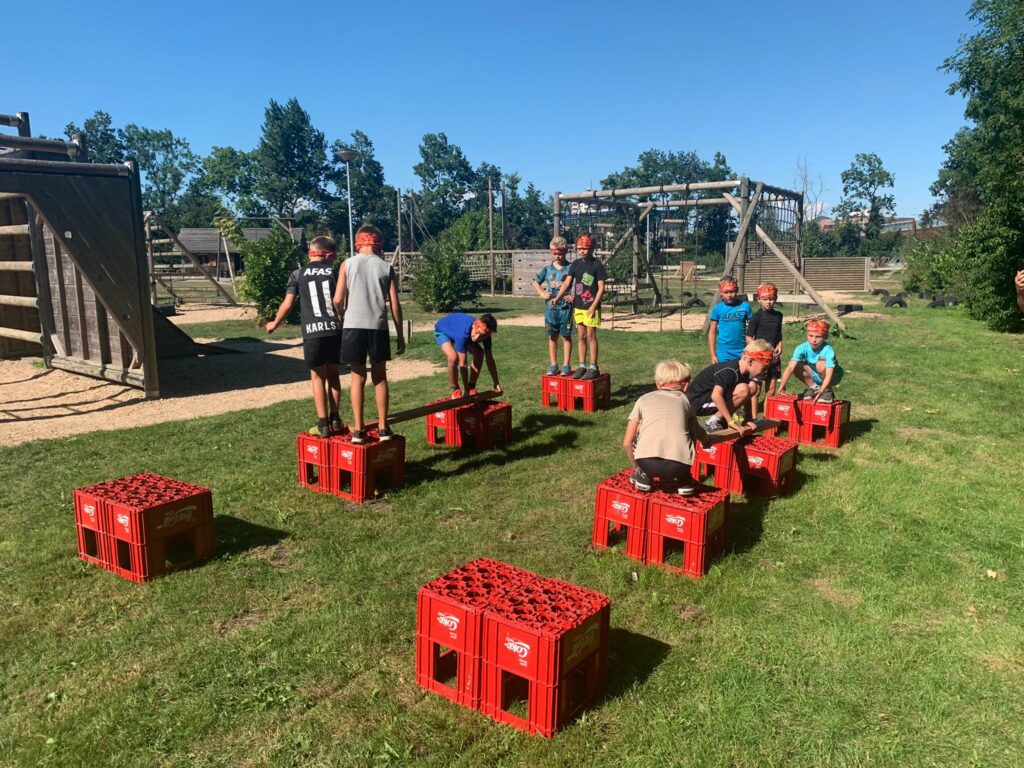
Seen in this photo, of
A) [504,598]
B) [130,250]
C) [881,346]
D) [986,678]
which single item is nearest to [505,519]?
[504,598]

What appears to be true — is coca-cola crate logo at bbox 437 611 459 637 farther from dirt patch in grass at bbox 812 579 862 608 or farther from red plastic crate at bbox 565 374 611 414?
red plastic crate at bbox 565 374 611 414

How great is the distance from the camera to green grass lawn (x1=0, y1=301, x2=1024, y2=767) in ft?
10.2

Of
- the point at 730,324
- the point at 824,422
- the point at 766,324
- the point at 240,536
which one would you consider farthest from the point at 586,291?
the point at 240,536

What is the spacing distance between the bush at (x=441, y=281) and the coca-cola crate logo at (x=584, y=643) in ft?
71.6

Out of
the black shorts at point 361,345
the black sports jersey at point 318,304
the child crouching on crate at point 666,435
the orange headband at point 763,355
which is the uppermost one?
the black sports jersey at point 318,304

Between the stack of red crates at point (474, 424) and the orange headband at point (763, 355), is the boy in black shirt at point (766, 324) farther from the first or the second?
the stack of red crates at point (474, 424)

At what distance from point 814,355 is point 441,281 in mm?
17628

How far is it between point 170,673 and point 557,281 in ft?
23.4

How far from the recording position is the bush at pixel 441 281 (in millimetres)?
24562

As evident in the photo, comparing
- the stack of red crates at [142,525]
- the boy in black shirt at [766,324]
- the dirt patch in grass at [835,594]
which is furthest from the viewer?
the boy in black shirt at [766,324]

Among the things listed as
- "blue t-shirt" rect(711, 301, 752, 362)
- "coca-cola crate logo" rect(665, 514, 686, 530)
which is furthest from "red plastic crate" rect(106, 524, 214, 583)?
"blue t-shirt" rect(711, 301, 752, 362)

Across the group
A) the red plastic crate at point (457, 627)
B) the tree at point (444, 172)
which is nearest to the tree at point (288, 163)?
the tree at point (444, 172)

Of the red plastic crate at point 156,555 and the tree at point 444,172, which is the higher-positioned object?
the tree at point 444,172

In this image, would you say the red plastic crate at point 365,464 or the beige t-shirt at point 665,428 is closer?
the beige t-shirt at point 665,428
